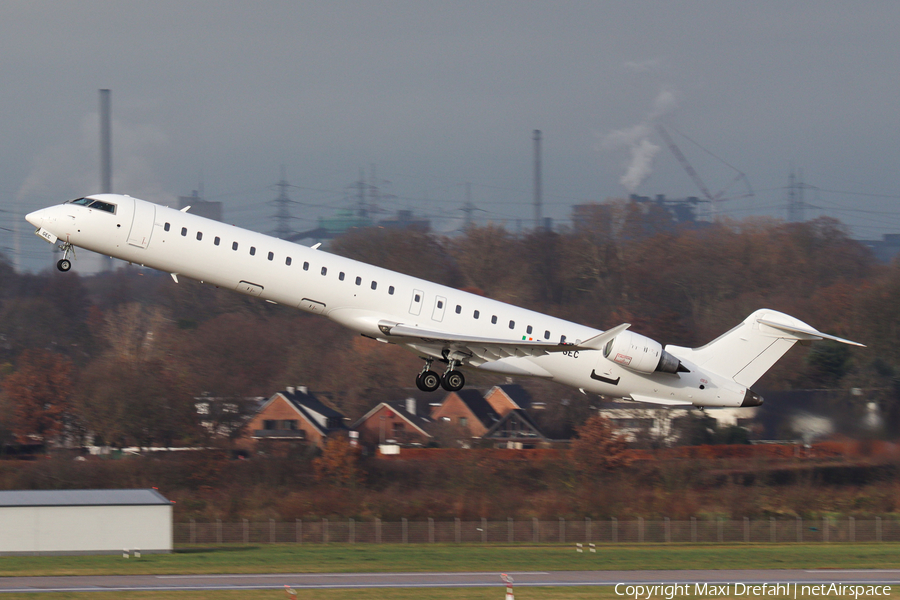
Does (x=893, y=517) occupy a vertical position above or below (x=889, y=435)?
below

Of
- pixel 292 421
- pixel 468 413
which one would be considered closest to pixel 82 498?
pixel 292 421

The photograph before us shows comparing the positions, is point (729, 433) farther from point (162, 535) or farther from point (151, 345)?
point (151, 345)

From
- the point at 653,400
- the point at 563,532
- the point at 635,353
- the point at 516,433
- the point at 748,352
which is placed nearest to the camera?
the point at 635,353

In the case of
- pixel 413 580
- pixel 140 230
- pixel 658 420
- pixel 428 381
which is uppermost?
pixel 140 230

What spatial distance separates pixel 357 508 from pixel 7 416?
22.3m

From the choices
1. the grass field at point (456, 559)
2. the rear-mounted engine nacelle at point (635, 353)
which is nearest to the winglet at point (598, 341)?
the rear-mounted engine nacelle at point (635, 353)

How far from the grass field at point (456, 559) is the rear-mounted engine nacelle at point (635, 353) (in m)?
7.07

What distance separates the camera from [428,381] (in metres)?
28.0

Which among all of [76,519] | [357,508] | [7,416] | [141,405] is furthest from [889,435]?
[7,416]

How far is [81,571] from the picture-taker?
30.5 metres

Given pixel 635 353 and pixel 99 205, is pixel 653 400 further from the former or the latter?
pixel 99 205

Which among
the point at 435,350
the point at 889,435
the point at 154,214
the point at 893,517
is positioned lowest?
the point at 893,517

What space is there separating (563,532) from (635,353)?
15.7m

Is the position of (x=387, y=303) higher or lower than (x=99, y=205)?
lower
